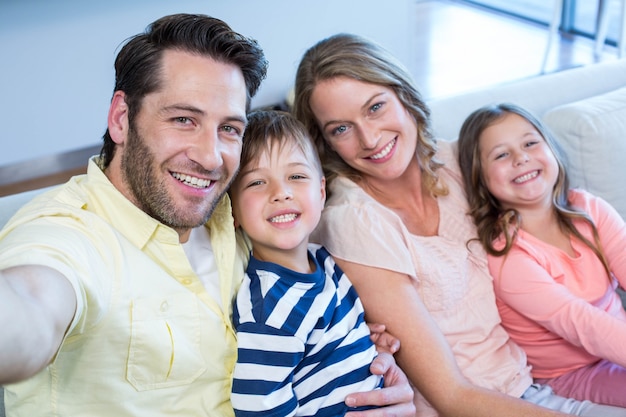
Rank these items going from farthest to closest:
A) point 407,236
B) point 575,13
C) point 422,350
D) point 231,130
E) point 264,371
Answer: point 575,13 < point 407,236 < point 422,350 < point 231,130 < point 264,371

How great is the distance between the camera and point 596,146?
2.04 m

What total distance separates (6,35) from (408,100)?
8.92 ft

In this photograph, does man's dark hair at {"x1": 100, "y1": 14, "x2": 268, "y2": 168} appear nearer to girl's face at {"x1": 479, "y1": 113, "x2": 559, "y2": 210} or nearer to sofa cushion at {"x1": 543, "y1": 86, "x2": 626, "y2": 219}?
girl's face at {"x1": 479, "y1": 113, "x2": 559, "y2": 210}

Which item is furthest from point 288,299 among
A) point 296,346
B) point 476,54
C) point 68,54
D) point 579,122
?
point 476,54

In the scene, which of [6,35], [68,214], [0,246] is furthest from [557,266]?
[6,35]

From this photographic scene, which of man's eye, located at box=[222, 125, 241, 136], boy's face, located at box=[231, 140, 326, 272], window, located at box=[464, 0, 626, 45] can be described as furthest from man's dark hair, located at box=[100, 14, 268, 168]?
window, located at box=[464, 0, 626, 45]

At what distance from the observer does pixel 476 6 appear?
6.97m

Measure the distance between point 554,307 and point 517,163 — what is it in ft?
1.22

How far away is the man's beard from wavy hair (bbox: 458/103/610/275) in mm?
777

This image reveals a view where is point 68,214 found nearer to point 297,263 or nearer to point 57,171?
point 297,263

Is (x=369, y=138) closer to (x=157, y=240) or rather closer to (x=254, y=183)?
(x=254, y=183)

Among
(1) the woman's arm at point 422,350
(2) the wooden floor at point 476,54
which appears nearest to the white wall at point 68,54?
(2) the wooden floor at point 476,54

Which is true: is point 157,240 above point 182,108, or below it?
below

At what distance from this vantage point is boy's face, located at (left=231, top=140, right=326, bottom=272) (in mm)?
1502
